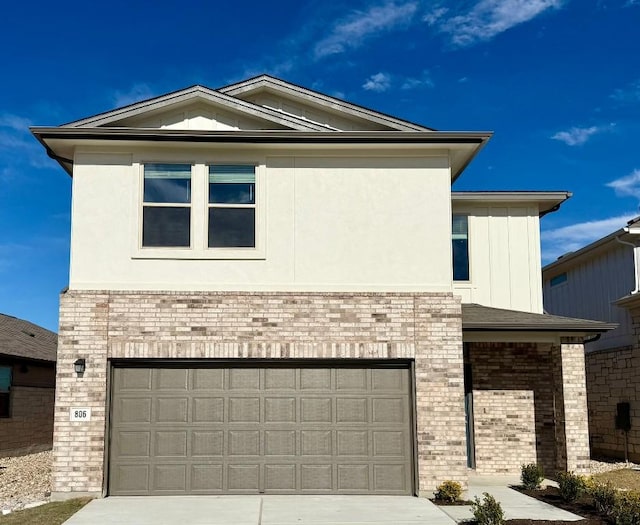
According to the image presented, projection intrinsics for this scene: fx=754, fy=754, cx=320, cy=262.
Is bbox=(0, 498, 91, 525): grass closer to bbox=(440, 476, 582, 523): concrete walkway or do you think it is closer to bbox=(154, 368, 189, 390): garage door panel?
bbox=(154, 368, 189, 390): garage door panel

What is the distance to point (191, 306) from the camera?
41.1 ft

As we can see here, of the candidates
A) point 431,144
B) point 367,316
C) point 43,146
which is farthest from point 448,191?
point 43,146

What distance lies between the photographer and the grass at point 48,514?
33.8 feet

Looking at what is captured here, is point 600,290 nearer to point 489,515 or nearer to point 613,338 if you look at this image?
point 613,338

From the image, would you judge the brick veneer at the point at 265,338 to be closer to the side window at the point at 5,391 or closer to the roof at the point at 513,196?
the roof at the point at 513,196

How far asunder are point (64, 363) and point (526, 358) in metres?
9.15

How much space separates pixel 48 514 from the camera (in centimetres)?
1080

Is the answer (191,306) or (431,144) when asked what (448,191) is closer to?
(431,144)

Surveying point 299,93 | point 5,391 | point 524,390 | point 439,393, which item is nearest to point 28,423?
point 5,391

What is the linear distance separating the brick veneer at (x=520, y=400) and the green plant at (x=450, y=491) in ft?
11.3

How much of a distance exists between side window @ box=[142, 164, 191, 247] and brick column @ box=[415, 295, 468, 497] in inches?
166

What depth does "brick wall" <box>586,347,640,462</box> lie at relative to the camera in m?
18.4

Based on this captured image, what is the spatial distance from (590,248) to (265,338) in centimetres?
1210

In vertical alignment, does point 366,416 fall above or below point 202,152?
below
